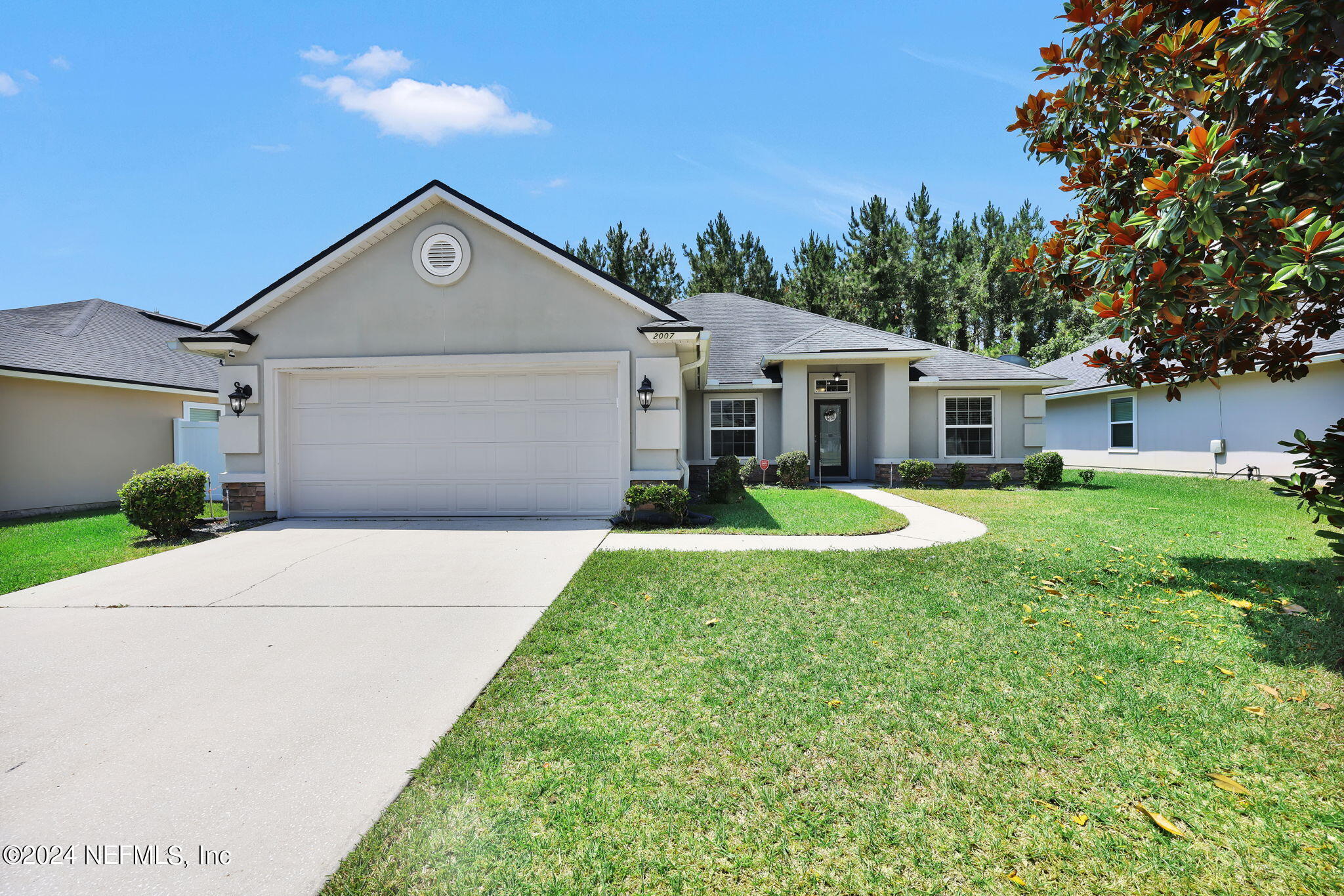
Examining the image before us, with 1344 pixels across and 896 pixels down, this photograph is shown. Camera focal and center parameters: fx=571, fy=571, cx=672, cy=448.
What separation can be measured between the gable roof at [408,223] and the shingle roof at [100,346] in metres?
2.39

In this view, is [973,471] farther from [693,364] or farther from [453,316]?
[453,316]

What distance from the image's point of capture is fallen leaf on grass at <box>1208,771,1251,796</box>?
239 centimetres

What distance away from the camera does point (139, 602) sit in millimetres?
5230

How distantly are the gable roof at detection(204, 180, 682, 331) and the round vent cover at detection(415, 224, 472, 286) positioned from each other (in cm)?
41

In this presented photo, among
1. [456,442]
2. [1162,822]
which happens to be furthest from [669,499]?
[1162,822]

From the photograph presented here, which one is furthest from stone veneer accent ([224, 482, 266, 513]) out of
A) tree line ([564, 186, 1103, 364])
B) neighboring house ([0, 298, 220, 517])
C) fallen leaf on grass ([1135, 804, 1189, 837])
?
tree line ([564, 186, 1103, 364])

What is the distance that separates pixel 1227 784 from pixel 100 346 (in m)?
19.9

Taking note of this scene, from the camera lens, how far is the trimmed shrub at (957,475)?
46.4 feet

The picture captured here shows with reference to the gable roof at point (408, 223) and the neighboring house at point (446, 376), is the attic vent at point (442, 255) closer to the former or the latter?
A: the neighboring house at point (446, 376)

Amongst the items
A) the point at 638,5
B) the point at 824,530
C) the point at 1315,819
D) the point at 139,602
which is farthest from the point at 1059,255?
the point at 139,602

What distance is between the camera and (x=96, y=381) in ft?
38.4

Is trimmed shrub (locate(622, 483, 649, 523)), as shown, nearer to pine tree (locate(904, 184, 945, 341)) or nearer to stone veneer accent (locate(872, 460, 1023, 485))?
stone veneer accent (locate(872, 460, 1023, 485))

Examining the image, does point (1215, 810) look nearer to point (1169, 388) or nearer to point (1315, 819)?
point (1315, 819)

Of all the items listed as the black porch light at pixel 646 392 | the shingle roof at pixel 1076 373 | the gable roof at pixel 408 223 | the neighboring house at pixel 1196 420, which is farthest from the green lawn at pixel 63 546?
the shingle roof at pixel 1076 373
